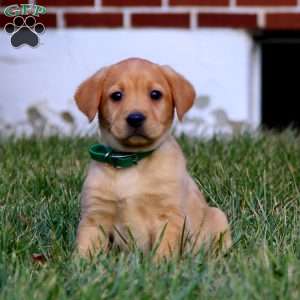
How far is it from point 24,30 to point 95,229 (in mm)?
3646

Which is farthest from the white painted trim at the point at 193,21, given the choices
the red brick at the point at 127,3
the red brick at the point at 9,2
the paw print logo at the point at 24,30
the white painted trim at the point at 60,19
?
the red brick at the point at 9,2

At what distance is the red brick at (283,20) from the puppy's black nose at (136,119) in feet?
12.0

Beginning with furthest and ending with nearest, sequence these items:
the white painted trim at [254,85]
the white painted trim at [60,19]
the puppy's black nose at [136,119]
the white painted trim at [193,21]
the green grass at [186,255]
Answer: the white painted trim at [254,85] → the white painted trim at [60,19] → the white painted trim at [193,21] → the puppy's black nose at [136,119] → the green grass at [186,255]

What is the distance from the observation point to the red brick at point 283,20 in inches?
291

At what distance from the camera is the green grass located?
3498 millimetres

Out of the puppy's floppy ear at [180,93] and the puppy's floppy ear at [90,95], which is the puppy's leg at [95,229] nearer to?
the puppy's floppy ear at [90,95]

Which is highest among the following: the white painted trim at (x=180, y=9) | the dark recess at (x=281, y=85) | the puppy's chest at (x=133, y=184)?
the white painted trim at (x=180, y=9)

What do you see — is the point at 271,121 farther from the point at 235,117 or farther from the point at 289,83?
the point at 235,117

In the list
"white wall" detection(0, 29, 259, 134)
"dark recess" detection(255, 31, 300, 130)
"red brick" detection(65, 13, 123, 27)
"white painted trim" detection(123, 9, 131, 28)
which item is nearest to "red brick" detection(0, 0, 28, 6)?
"white wall" detection(0, 29, 259, 134)

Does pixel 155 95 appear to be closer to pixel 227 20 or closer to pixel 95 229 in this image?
pixel 95 229

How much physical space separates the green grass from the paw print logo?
991mm

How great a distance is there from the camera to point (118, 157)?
415cm

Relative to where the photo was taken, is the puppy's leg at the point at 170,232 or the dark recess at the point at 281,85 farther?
the dark recess at the point at 281,85

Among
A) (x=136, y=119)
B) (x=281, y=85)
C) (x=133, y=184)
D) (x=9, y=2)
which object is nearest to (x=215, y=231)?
(x=133, y=184)
